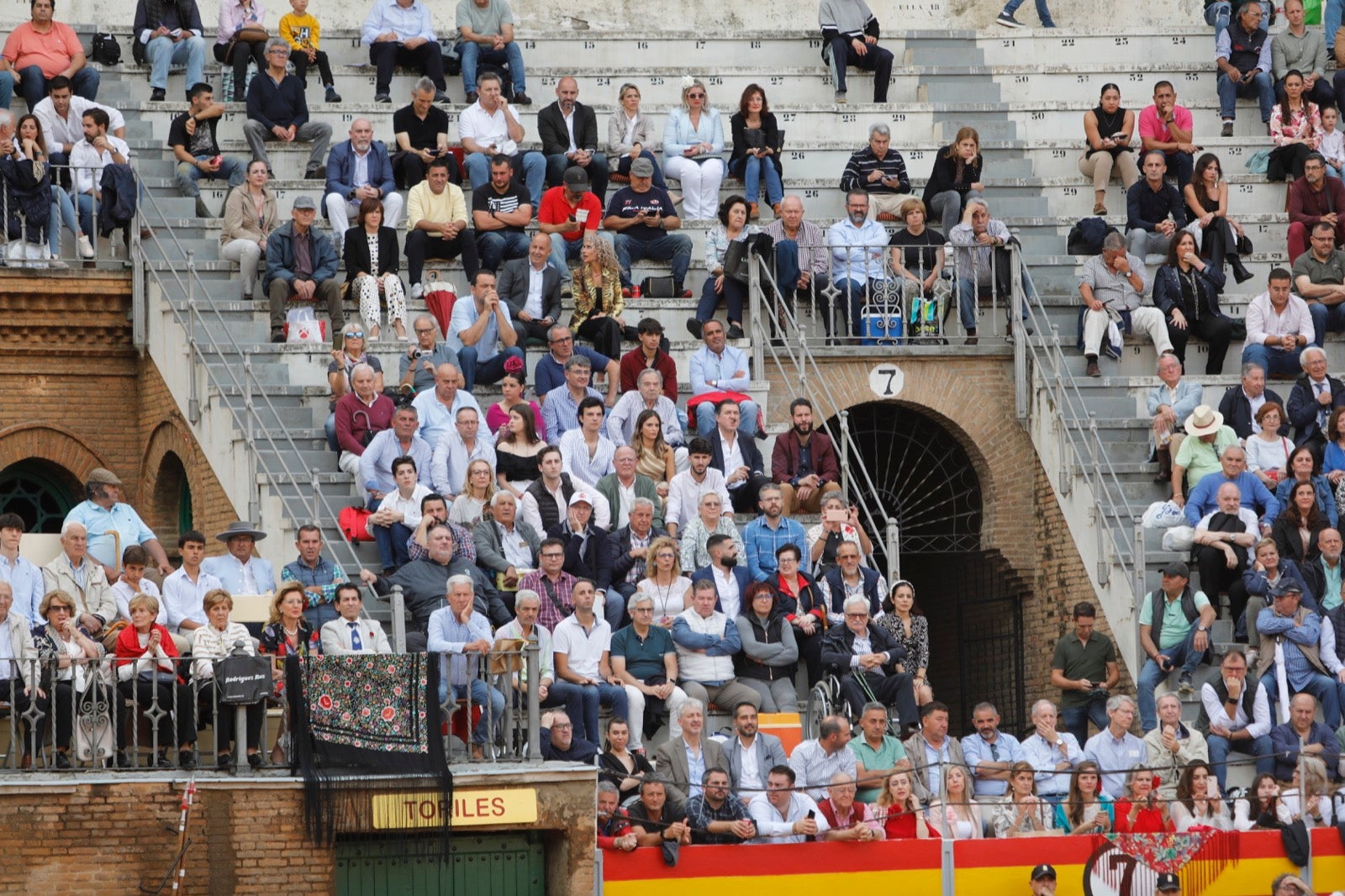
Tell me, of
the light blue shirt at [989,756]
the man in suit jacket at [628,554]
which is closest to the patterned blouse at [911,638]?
the light blue shirt at [989,756]

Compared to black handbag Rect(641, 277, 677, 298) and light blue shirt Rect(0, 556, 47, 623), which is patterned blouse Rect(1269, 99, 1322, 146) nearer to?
black handbag Rect(641, 277, 677, 298)

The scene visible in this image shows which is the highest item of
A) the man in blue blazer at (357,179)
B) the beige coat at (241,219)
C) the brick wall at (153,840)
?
the man in blue blazer at (357,179)

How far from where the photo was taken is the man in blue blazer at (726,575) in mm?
19578

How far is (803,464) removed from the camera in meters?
21.5

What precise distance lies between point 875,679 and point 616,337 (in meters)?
4.43

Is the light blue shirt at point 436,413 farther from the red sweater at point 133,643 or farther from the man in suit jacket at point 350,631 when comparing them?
the red sweater at point 133,643

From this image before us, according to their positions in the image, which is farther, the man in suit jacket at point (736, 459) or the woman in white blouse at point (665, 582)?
the man in suit jacket at point (736, 459)

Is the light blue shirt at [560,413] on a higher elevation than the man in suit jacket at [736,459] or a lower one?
higher

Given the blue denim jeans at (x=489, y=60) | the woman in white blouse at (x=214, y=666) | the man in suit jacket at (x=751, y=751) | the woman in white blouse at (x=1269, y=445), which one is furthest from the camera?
the blue denim jeans at (x=489, y=60)

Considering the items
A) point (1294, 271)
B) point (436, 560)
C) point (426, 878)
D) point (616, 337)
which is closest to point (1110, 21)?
point (1294, 271)

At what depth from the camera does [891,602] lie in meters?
20.0

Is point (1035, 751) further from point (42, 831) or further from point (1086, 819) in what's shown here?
point (42, 831)

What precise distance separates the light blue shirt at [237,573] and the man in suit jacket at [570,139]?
638 cm

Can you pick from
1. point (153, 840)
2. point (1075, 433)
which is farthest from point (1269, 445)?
point (153, 840)
